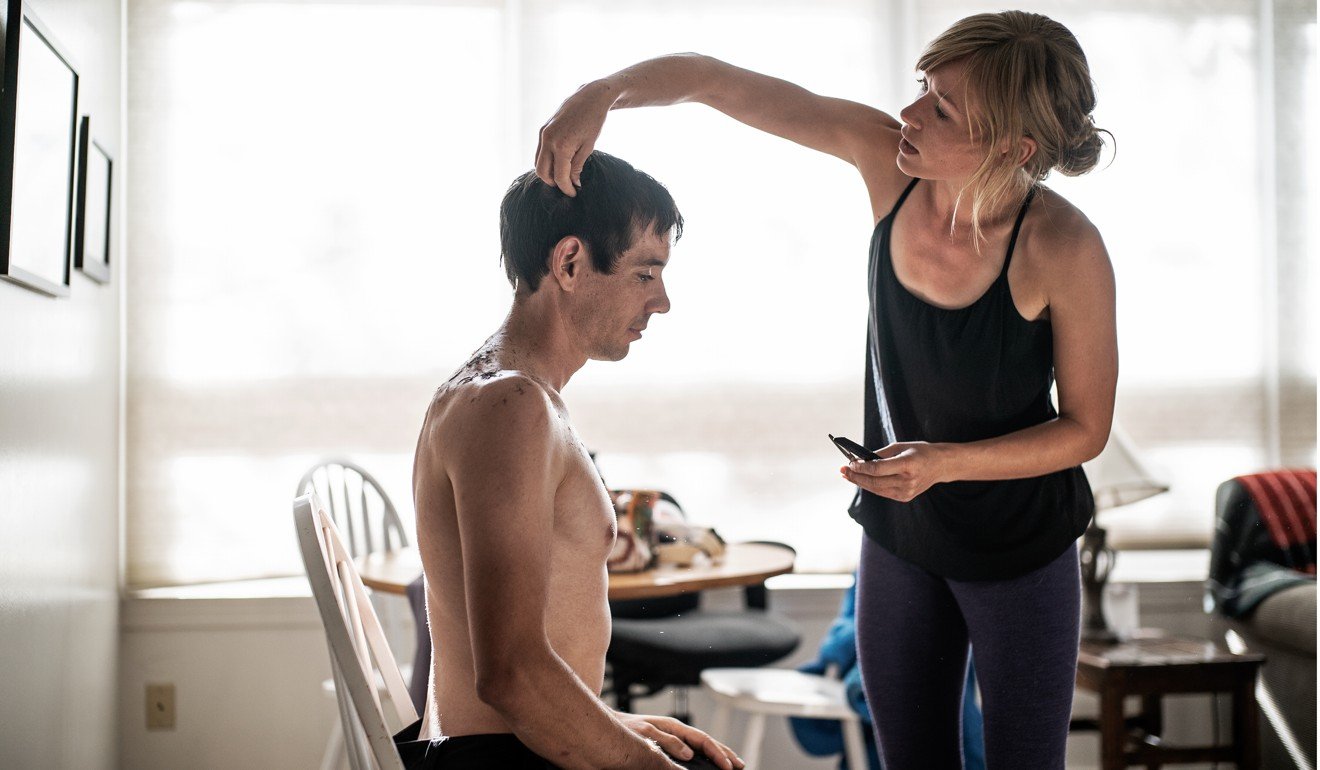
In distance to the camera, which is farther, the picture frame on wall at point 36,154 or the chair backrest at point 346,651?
the picture frame on wall at point 36,154

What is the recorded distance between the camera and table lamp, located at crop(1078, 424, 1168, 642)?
274 cm

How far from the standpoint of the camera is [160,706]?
295cm

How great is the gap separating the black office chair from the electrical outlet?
123cm

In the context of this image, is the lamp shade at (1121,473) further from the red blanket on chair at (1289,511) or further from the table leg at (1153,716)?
the table leg at (1153,716)

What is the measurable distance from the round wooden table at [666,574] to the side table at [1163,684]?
815 millimetres

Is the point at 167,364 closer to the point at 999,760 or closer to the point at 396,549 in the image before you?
the point at 396,549

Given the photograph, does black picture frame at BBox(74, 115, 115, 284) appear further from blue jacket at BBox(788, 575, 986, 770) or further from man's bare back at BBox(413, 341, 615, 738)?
blue jacket at BBox(788, 575, 986, 770)

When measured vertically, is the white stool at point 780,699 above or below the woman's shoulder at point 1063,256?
below

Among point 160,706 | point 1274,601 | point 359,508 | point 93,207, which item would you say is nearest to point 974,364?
point 1274,601

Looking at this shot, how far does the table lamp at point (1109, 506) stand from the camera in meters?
2.74

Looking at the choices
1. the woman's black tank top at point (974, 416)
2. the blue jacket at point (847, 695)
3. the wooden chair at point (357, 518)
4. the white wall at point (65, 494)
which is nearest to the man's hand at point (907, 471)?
the woman's black tank top at point (974, 416)

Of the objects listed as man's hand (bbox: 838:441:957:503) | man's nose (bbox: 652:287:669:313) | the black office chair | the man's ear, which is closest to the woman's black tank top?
man's hand (bbox: 838:441:957:503)

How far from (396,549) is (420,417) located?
0.49 metres

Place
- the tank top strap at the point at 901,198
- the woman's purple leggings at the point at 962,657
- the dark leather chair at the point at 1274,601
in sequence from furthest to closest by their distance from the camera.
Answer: the dark leather chair at the point at 1274,601
the tank top strap at the point at 901,198
the woman's purple leggings at the point at 962,657
